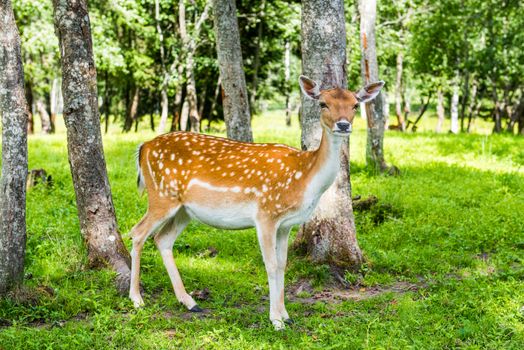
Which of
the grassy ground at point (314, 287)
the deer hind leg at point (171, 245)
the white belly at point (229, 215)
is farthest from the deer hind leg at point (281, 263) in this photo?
the deer hind leg at point (171, 245)

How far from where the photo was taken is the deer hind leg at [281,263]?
6.05m

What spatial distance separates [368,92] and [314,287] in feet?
7.47

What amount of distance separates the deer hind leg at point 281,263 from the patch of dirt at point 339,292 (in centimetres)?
60

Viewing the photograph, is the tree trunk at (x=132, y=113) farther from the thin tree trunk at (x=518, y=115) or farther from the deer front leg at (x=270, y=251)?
the deer front leg at (x=270, y=251)

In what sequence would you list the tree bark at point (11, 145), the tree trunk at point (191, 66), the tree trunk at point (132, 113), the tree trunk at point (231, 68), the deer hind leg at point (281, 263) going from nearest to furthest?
1. the tree bark at point (11, 145)
2. the deer hind leg at point (281, 263)
3. the tree trunk at point (231, 68)
4. the tree trunk at point (191, 66)
5. the tree trunk at point (132, 113)

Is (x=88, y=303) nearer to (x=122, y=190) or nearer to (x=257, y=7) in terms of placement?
(x=122, y=190)

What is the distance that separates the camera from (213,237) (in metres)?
8.70

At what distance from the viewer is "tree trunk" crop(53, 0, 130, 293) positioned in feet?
21.5

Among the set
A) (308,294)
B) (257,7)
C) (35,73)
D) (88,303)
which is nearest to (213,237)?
(308,294)

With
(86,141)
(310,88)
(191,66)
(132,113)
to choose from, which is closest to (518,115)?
(191,66)

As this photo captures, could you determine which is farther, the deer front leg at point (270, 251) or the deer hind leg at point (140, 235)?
the deer hind leg at point (140, 235)

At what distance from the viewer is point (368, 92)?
6117 millimetres

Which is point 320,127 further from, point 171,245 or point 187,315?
point 187,315

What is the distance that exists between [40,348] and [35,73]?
21.1 m
